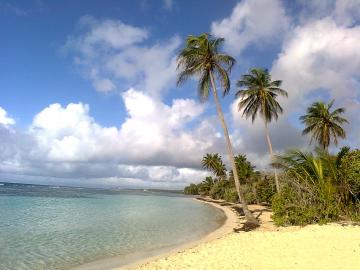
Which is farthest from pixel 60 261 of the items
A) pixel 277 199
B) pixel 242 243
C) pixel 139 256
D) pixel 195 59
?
pixel 195 59

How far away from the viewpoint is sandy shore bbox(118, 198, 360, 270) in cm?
1080

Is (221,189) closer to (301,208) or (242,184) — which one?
(242,184)

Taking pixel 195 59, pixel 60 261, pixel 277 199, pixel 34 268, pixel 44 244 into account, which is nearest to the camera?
pixel 34 268

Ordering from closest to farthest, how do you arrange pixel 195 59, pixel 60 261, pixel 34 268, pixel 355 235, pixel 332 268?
pixel 332 268
pixel 34 268
pixel 60 261
pixel 355 235
pixel 195 59

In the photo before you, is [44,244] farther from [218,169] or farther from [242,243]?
[218,169]

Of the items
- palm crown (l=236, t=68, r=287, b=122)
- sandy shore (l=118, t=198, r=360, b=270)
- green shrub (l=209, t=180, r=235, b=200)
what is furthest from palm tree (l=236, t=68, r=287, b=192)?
green shrub (l=209, t=180, r=235, b=200)

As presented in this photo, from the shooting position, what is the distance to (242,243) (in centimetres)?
1502

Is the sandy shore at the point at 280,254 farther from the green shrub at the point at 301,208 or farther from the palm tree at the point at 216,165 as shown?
the palm tree at the point at 216,165

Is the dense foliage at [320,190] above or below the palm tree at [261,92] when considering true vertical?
below

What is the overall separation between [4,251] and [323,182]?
56.6 ft

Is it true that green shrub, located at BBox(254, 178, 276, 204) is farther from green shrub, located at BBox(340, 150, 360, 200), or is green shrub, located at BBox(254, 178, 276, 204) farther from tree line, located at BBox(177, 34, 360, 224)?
green shrub, located at BBox(340, 150, 360, 200)

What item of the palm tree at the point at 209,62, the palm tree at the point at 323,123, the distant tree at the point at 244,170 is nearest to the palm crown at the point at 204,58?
the palm tree at the point at 209,62

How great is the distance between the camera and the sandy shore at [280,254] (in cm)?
1080

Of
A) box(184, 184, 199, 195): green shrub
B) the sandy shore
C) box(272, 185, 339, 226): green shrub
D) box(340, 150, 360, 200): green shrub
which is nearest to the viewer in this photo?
the sandy shore
